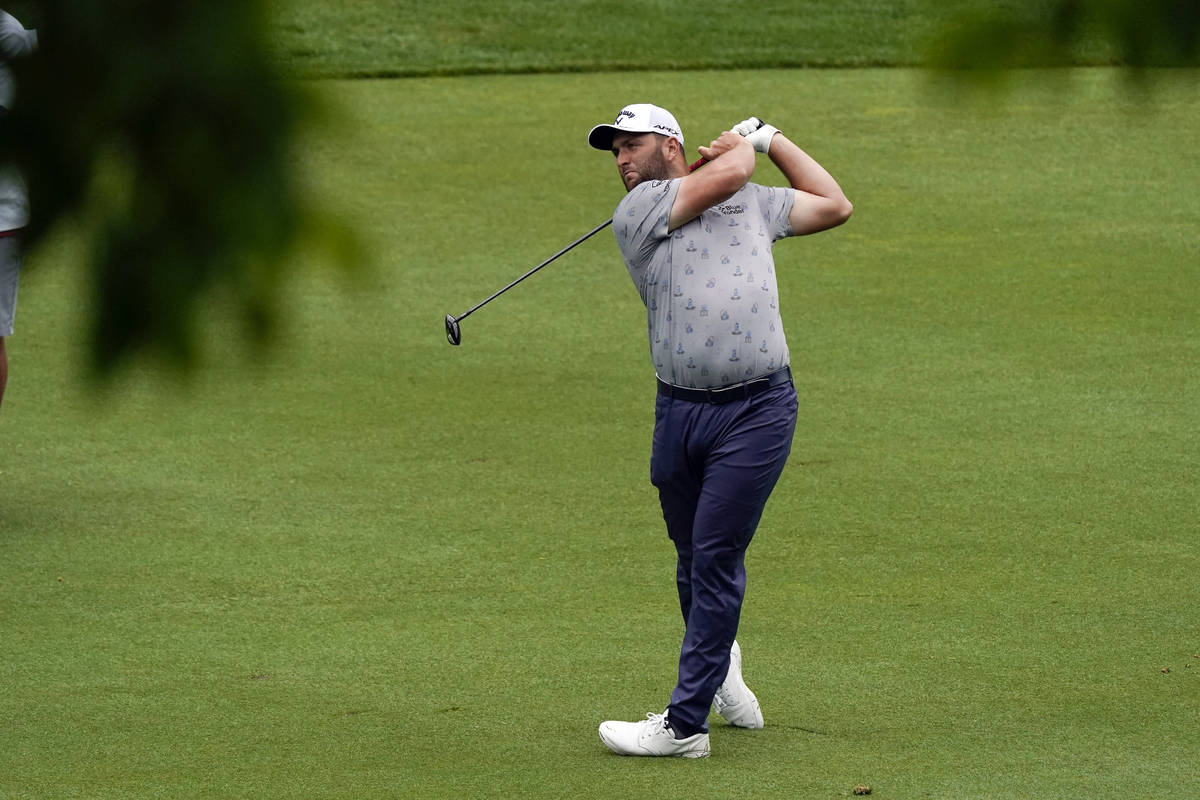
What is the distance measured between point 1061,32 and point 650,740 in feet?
12.4

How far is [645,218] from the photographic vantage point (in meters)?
5.31

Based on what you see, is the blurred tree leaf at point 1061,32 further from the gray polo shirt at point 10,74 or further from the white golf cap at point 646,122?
the white golf cap at point 646,122

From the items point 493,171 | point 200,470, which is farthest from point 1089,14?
point 493,171

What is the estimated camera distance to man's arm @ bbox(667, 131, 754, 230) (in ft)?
16.9

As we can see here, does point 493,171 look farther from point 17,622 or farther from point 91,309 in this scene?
point 91,309

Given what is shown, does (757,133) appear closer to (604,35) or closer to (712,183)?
(712,183)

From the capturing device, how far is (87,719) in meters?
5.72

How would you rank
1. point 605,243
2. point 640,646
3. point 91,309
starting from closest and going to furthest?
point 91,309
point 640,646
point 605,243

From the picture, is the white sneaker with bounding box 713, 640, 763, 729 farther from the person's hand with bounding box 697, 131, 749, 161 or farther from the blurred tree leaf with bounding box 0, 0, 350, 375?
the blurred tree leaf with bounding box 0, 0, 350, 375

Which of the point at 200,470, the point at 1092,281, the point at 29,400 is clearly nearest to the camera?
the point at 200,470

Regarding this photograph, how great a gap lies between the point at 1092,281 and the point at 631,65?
23.4ft

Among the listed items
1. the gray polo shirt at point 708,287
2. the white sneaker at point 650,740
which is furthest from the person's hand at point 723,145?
the white sneaker at point 650,740

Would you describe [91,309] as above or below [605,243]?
above

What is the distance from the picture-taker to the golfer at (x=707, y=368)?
527 centimetres
